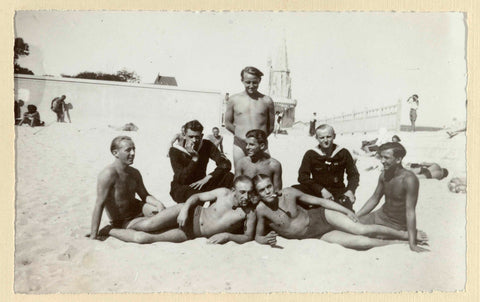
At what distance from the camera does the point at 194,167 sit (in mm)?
4816

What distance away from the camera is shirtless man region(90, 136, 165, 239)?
15.6 feet

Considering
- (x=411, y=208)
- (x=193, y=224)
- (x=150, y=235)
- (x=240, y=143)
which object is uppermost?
(x=240, y=143)

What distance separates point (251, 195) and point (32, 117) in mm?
2290

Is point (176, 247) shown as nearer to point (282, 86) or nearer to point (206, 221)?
point (206, 221)

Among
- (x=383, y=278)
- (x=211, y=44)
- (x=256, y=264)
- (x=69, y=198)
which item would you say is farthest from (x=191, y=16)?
(x=383, y=278)

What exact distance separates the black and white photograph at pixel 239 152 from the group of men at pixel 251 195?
1cm

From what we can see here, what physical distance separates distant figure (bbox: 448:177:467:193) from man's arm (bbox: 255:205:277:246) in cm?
189

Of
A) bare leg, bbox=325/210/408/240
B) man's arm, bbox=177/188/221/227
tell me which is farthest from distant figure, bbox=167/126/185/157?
bare leg, bbox=325/210/408/240

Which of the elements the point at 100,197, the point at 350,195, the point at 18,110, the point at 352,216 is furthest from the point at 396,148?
the point at 18,110

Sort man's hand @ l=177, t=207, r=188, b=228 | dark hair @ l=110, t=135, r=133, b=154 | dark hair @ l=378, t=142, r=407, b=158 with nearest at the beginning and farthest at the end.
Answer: man's hand @ l=177, t=207, r=188, b=228
dark hair @ l=110, t=135, r=133, b=154
dark hair @ l=378, t=142, r=407, b=158

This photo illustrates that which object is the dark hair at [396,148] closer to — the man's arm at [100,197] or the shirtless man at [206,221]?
the shirtless man at [206,221]

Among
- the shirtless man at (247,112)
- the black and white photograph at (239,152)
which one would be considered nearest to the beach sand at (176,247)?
the black and white photograph at (239,152)

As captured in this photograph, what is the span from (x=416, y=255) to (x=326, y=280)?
95 cm

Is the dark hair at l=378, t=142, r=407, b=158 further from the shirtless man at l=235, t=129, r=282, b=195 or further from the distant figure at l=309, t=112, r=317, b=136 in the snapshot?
the shirtless man at l=235, t=129, r=282, b=195
